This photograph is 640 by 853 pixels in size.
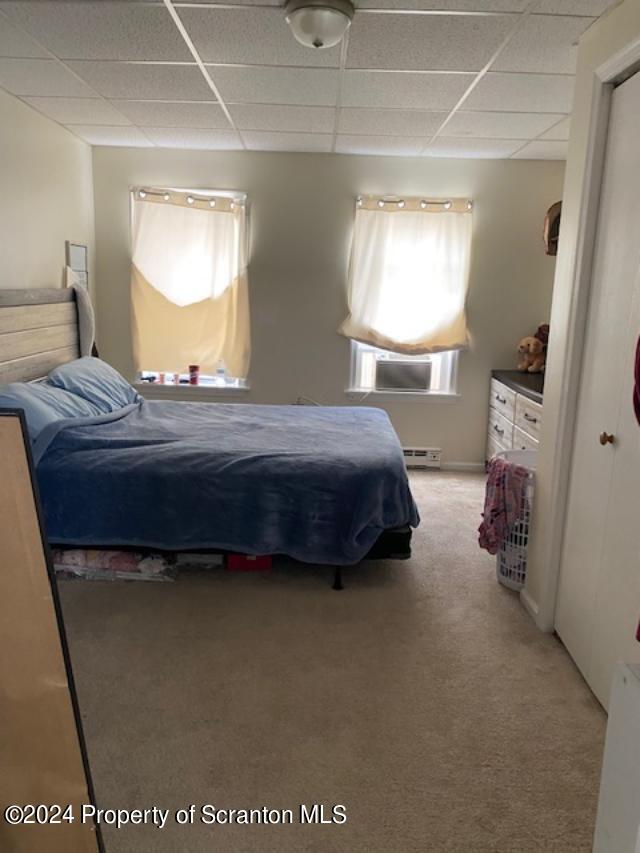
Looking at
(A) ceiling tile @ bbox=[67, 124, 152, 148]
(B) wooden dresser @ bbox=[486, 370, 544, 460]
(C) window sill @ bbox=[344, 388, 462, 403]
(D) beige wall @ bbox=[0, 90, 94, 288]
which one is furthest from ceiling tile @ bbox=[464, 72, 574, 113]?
(D) beige wall @ bbox=[0, 90, 94, 288]

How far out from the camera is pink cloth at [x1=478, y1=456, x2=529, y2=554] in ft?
9.54

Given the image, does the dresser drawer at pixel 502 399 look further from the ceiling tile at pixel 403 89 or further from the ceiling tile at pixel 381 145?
the ceiling tile at pixel 403 89

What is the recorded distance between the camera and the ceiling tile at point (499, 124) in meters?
3.59

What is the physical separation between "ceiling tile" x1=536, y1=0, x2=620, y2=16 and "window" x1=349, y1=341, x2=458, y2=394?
9.55ft

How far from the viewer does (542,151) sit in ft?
14.5

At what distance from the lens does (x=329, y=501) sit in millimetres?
2904

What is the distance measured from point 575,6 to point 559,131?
177 centimetres

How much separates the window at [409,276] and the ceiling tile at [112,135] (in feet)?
5.50

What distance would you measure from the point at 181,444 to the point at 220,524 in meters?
0.49

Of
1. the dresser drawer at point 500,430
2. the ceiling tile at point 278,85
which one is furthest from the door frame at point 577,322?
the dresser drawer at point 500,430

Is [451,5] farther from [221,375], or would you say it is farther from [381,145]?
[221,375]

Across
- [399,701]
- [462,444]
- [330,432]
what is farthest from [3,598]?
[462,444]

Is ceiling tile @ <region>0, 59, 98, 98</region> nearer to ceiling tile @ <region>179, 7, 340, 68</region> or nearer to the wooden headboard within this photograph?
ceiling tile @ <region>179, 7, 340, 68</region>

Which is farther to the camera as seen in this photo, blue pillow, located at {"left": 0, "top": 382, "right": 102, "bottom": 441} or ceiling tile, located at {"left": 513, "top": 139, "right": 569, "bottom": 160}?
ceiling tile, located at {"left": 513, "top": 139, "right": 569, "bottom": 160}
